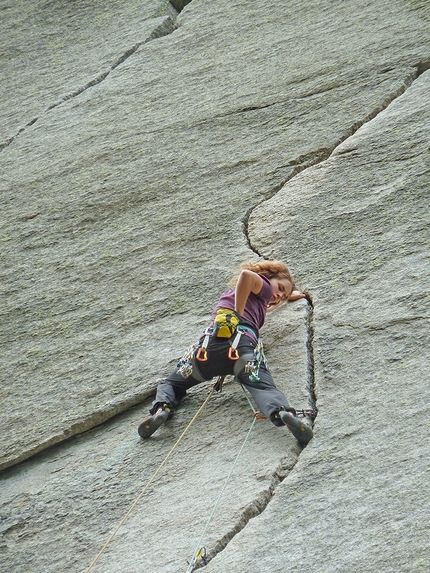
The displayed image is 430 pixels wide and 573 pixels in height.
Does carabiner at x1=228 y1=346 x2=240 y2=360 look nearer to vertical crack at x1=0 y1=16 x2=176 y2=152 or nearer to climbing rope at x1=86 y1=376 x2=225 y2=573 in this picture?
climbing rope at x1=86 y1=376 x2=225 y2=573

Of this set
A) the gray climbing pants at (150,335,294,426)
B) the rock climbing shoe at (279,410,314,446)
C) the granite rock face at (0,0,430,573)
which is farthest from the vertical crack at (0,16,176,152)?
the rock climbing shoe at (279,410,314,446)

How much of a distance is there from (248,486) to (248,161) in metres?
3.42

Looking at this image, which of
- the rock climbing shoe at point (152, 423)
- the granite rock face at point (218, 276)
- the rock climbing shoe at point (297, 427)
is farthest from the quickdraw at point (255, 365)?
the rock climbing shoe at point (152, 423)

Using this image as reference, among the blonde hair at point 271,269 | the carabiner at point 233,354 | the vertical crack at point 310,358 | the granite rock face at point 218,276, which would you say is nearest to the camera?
the granite rock face at point 218,276

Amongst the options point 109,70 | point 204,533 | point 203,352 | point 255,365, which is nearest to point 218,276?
point 203,352

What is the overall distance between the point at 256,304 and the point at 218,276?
0.80 metres

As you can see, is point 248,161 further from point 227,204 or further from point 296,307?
point 296,307

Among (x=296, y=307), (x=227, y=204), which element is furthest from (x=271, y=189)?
(x=296, y=307)

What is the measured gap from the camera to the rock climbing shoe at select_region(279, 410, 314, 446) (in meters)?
3.84

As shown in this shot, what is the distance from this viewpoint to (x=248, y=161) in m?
6.48

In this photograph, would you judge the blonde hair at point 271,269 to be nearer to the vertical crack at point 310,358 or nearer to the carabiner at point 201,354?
the vertical crack at point 310,358

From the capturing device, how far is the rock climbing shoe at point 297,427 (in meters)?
3.84

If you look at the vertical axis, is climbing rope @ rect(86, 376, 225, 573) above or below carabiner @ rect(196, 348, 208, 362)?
below

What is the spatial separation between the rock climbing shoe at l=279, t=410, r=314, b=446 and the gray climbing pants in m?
0.26
